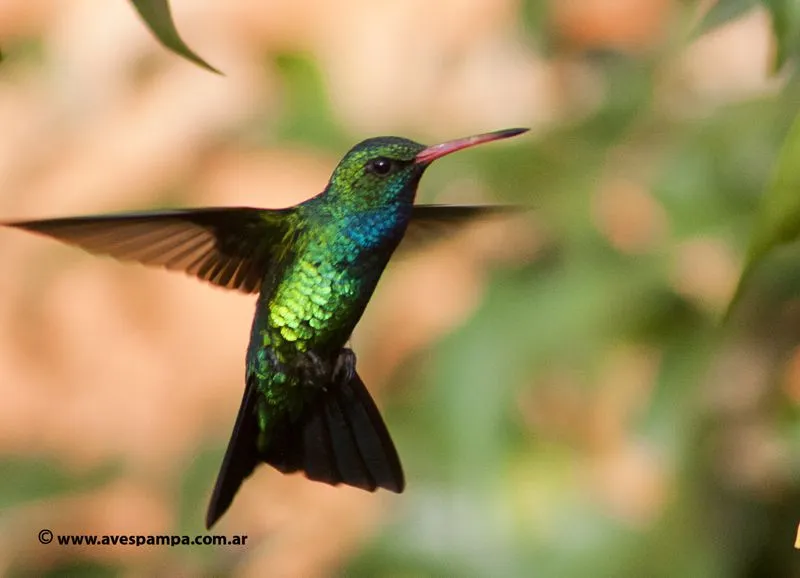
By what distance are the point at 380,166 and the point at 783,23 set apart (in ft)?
0.53

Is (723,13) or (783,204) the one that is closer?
(783,204)

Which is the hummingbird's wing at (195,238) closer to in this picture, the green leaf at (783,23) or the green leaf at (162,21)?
the green leaf at (162,21)

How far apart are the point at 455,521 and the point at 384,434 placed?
2.71ft

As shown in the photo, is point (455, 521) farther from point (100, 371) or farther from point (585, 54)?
point (100, 371)

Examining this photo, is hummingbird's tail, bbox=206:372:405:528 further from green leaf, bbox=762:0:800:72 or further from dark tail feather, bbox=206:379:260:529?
green leaf, bbox=762:0:800:72

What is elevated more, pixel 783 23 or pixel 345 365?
pixel 783 23

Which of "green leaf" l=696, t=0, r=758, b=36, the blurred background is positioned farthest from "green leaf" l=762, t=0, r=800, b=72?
the blurred background

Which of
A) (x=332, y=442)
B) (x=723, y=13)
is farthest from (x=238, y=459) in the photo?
(x=723, y=13)

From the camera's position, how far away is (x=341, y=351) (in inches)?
15.0

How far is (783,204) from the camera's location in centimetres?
33

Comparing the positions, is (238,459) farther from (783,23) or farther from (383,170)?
(783,23)

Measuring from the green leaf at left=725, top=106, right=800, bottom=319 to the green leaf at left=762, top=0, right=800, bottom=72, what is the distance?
3.4 inches

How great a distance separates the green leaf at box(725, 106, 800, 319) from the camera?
33 centimetres

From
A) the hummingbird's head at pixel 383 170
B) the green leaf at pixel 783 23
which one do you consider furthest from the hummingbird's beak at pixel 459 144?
the green leaf at pixel 783 23
